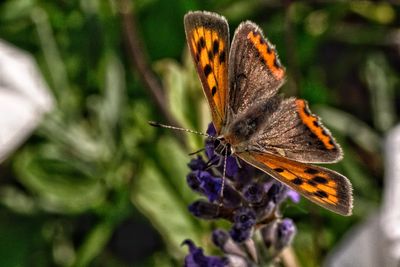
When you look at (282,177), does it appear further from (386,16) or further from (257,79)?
(386,16)

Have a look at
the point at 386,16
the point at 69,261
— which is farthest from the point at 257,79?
the point at 386,16

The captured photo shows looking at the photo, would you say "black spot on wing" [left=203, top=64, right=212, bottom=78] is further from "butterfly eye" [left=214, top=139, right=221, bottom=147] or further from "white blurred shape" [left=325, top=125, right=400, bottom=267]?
"white blurred shape" [left=325, top=125, right=400, bottom=267]

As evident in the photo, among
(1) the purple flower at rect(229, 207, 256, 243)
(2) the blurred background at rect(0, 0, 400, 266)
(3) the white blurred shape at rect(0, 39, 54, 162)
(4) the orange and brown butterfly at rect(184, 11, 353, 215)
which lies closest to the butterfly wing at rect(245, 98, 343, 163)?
(4) the orange and brown butterfly at rect(184, 11, 353, 215)

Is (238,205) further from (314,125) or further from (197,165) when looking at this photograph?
(314,125)

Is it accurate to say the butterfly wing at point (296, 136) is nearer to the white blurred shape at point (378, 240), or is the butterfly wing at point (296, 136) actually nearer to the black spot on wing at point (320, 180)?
the black spot on wing at point (320, 180)

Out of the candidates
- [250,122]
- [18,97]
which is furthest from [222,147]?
[18,97]

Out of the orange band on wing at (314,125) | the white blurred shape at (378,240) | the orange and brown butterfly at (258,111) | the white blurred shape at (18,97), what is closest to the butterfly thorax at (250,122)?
the orange and brown butterfly at (258,111)
